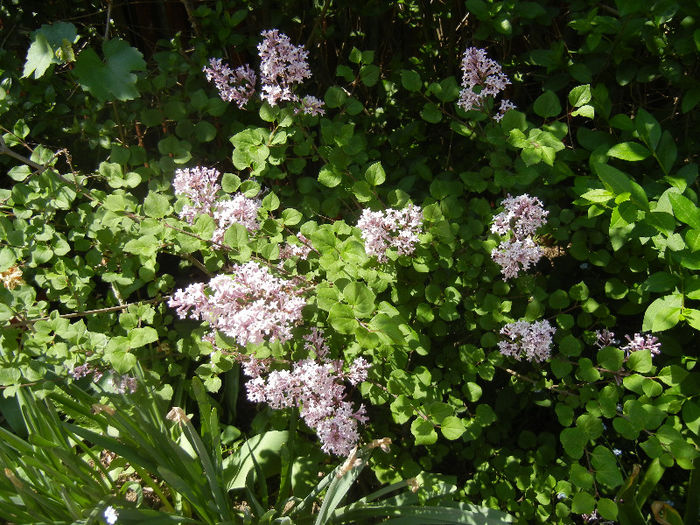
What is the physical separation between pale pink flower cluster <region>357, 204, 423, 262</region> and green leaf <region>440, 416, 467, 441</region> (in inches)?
17.0

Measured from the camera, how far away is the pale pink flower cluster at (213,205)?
4.48 ft

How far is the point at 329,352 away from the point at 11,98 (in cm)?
123

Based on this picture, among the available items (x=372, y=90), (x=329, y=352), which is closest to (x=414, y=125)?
(x=372, y=90)

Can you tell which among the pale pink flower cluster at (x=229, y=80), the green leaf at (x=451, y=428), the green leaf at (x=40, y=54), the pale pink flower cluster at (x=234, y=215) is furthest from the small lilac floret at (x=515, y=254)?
the green leaf at (x=40, y=54)

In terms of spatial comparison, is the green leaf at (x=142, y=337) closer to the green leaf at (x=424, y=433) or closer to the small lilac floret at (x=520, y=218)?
the green leaf at (x=424, y=433)

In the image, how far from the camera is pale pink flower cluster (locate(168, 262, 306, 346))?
4.04 ft

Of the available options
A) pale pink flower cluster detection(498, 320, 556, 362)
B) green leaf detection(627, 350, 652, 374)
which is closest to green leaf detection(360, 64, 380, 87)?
pale pink flower cluster detection(498, 320, 556, 362)

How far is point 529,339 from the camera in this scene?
1473 millimetres

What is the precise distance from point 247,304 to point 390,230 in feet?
1.26

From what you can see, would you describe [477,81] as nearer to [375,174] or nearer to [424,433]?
[375,174]

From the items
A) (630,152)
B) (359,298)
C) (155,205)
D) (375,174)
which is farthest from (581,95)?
(155,205)

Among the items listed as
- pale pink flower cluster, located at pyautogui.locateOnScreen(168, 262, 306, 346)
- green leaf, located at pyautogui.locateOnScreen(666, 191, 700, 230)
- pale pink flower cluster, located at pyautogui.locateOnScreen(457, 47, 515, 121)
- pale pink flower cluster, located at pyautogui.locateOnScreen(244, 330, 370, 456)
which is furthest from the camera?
A: pale pink flower cluster, located at pyautogui.locateOnScreen(457, 47, 515, 121)

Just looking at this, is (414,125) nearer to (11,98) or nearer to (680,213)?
(680,213)

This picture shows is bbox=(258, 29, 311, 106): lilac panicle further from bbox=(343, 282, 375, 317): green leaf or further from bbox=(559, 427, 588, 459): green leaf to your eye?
bbox=(559, 427, 588, 459): green leaf
